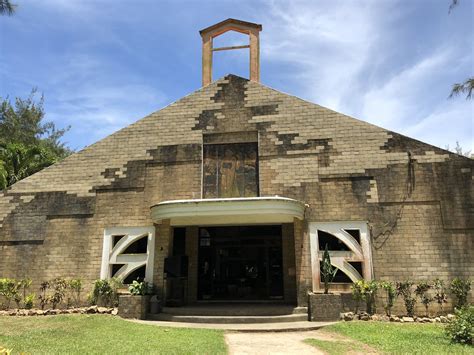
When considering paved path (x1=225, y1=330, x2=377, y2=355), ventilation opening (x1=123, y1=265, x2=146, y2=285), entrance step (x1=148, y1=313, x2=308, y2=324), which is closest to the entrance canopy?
ventilation opening (x1=123, y1=265, x2=146, y2=285)

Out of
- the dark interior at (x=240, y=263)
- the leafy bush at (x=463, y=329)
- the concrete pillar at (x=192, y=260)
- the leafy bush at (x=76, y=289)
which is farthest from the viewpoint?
the dark interior at (x=240, y=263)

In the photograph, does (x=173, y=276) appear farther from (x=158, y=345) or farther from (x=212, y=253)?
(x=158, y=345)

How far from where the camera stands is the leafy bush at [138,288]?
1249 cm

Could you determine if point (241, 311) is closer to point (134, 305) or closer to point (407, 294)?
point (134, 305)

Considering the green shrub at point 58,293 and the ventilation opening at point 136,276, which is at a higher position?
→ the ventilation opening at point 136,276

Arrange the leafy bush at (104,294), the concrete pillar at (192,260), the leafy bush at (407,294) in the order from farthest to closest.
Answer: the concrete pillar at (192,260) < the leafy bush at (104,294) < the leafy bush at (407,294)

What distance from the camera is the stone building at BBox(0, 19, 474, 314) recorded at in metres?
12.5

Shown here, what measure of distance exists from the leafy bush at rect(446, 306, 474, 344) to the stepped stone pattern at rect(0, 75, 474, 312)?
3.75m

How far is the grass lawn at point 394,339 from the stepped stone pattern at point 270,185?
221 cm

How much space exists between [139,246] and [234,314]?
453 centimetres

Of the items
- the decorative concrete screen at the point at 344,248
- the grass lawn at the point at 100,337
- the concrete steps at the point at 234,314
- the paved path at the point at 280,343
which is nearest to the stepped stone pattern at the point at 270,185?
the decorative concrete screen at the point at 344,248

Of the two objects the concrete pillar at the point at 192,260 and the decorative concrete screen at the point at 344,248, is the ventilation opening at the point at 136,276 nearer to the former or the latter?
the concrete pillar at the point at 192,260

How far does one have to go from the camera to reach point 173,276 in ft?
42.7

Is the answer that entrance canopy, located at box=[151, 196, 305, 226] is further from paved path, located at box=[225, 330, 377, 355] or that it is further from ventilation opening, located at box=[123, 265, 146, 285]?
paved path, located at box=[225, 330, 377, 355]
